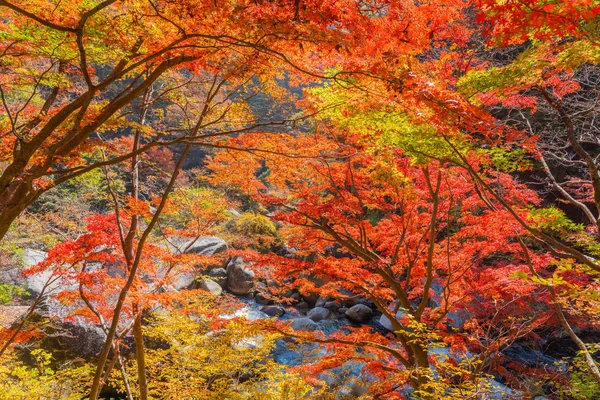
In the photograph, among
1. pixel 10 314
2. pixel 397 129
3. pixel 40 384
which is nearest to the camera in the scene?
pixel 397 129

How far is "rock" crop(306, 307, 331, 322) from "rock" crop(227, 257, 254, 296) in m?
3.03

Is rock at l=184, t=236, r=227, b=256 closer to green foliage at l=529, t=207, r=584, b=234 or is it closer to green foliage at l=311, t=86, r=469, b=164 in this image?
green foliage at l=311, t=86, r=469, b=164

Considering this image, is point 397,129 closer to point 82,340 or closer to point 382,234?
point 382,234

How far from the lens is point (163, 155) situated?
2172 cm

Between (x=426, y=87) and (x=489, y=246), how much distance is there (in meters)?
3.87

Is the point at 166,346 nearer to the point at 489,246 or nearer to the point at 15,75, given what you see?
the point at 15,75

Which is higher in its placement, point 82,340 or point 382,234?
point 382,234

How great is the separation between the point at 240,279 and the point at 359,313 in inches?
207

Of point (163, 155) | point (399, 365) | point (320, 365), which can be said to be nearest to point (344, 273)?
point (320, 365)

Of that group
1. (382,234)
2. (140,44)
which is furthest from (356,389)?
(140,44)

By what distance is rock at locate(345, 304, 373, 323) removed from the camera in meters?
12.6

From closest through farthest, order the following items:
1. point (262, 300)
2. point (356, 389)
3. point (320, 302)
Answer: point (356, 389)
point (320, 302)
point (262, 300)

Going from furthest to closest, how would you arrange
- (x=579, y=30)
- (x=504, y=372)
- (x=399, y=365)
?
(x=504, y=372) → (x=399, y=365) → (x=579, y=30)

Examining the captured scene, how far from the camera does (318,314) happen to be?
41.7 ft
